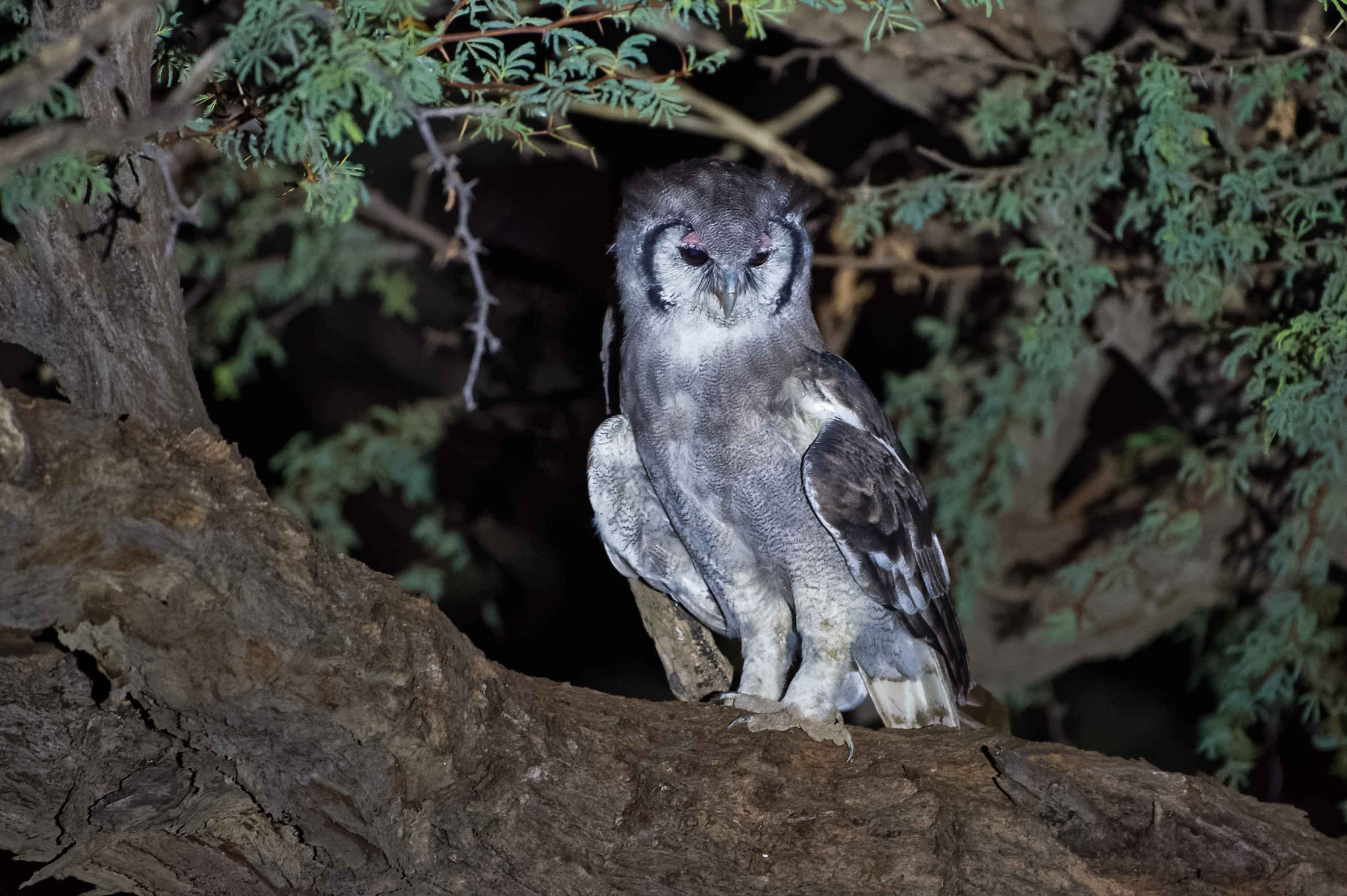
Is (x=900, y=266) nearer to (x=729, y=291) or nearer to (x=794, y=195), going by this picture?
(x=794, y=195)

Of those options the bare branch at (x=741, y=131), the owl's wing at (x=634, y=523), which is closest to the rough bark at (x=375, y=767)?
the owl's wing at (x=634, y=523)

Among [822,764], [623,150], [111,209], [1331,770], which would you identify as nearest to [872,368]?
[623,150]

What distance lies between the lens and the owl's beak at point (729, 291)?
6.35 feet

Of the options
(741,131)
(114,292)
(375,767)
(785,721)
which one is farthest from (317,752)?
(741,131)

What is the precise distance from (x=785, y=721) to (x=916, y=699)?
1.34ft

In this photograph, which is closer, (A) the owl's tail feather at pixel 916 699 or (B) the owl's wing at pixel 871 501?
(B) the owl's wing at pixel 871 501

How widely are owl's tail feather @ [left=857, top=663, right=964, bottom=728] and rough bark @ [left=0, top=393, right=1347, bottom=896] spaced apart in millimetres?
326

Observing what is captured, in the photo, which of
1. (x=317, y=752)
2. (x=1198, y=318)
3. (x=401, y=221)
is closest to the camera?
(x=317, y=752)

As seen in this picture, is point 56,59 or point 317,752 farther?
point 317,752

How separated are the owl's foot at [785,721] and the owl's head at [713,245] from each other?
0.70 meters

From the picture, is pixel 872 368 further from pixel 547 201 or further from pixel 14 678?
pixel 14 678

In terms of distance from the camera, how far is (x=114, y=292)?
5.25 feet

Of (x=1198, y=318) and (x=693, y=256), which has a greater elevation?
(x=1198, y=318)

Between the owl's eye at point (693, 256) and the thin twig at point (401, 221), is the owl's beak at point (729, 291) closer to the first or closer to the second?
the owl's eye at point (693, 256)
